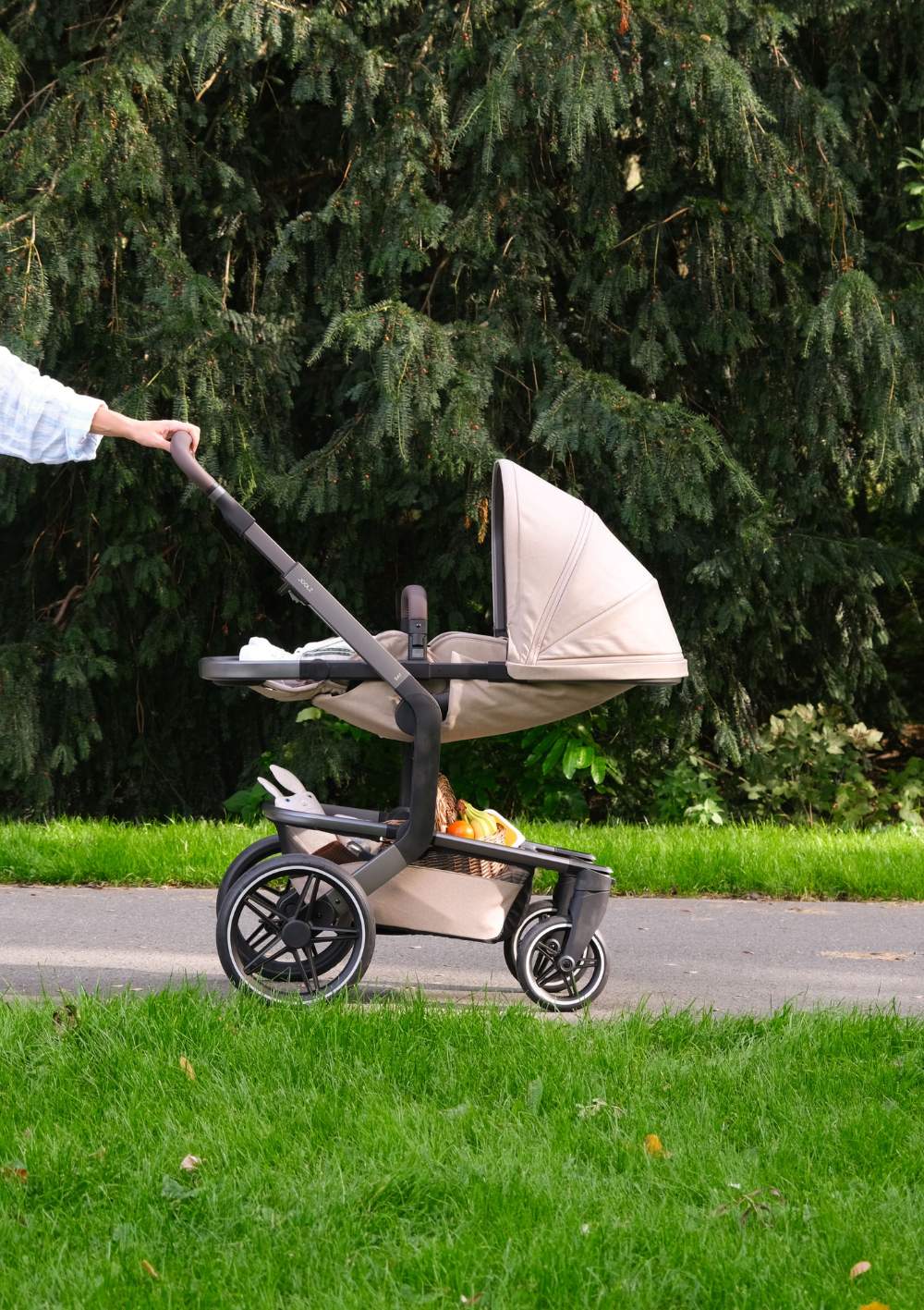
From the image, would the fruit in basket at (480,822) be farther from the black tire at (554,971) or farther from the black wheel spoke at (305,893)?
the black wheel spoke at (305,893)

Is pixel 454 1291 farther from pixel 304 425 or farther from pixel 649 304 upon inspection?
pixel 304 425

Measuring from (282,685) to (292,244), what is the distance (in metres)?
4.16

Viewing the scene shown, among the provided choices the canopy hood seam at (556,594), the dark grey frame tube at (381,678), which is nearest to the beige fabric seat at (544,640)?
the canopy hood seam at (556,594)

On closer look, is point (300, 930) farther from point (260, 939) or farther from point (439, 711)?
point (439, 711)

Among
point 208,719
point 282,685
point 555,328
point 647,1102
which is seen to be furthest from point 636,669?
point 208,719

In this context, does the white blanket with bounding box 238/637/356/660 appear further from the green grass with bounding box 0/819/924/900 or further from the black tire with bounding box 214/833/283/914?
the green grass with bounding box 0/819/924/900

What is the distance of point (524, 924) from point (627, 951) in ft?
3.26

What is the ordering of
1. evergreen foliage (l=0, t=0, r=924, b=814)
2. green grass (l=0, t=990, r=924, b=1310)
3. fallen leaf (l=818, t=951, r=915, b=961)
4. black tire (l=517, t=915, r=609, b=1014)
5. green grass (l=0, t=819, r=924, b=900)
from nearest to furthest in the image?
green grass (l=0, t=990, r=924, b=1310)
black tire (l=517, t=915, r=609, b=1014)
fallen leaf (l=818, t=951, r=915, b=961)
green grass (l=0, t=819, r=924, b=900)
evergreen foliage (l=0, t=0, r=924, b=814)

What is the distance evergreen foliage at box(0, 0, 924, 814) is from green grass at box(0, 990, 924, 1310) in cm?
365

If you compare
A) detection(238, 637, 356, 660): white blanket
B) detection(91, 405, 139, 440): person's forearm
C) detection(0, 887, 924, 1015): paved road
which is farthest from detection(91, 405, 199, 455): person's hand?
detection(0, 887, 924, 1015): paved road

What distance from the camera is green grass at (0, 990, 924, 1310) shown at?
2.65 metres

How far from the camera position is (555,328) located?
8.02m

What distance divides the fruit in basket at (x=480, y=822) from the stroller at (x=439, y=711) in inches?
6.4

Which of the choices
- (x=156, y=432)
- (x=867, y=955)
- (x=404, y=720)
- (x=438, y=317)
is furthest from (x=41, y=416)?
(x=438, y=317)
